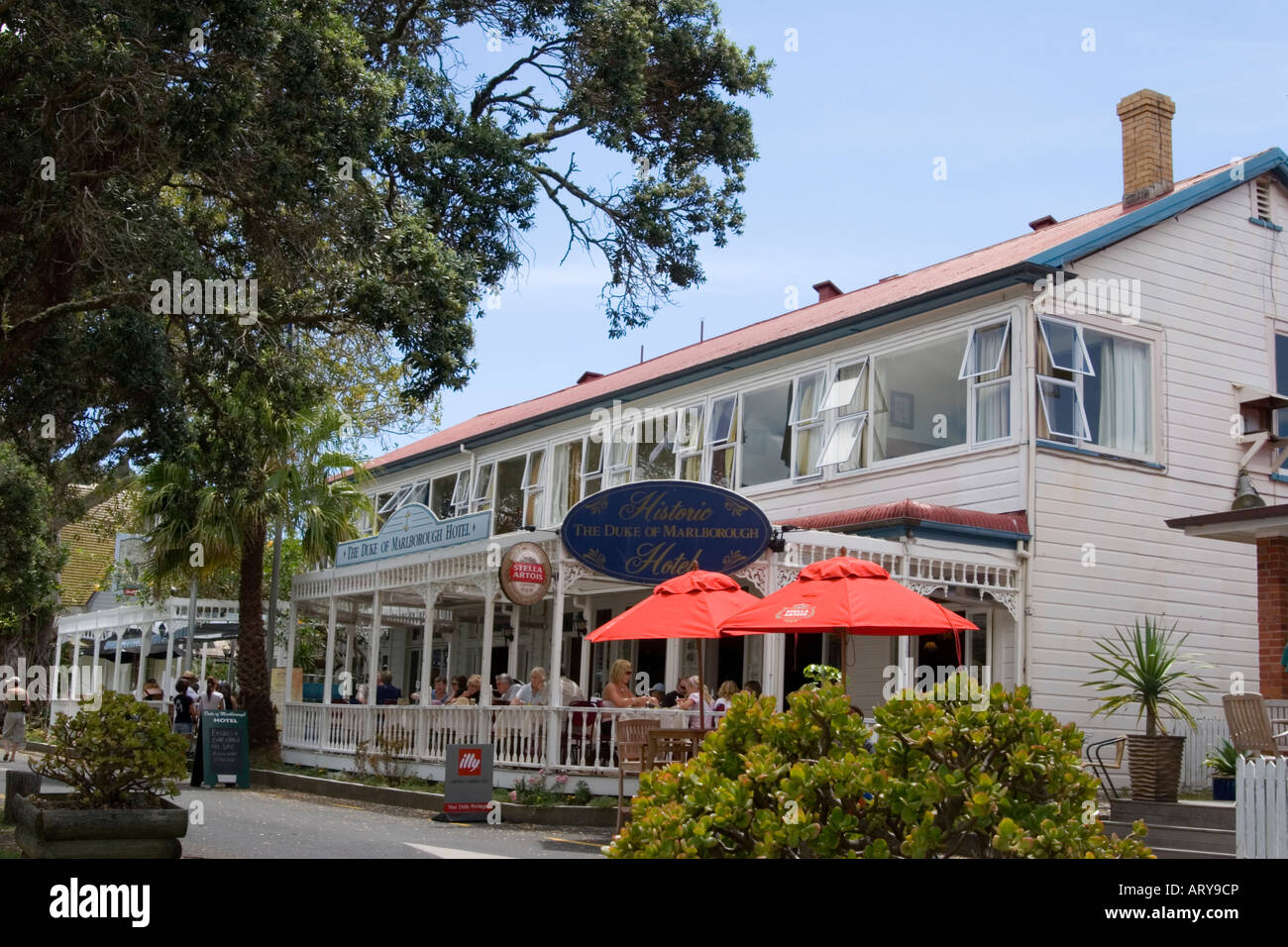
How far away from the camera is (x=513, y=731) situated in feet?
54.2

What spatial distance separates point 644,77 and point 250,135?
17.6 feet

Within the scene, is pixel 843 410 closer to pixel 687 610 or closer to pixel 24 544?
pixel 687 610

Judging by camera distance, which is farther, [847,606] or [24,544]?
[24,544]

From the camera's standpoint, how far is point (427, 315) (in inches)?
490

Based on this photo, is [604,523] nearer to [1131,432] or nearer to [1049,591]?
[1049,591]

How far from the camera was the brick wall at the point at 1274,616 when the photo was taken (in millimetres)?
14438

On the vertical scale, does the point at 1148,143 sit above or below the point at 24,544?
above

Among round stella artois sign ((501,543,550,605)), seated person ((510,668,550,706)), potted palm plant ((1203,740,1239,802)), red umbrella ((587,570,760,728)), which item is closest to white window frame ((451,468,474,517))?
seated person ((510,668,550,706))

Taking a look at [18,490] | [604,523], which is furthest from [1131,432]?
[18,490]

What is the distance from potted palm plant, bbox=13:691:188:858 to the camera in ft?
30.8

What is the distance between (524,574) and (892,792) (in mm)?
10791

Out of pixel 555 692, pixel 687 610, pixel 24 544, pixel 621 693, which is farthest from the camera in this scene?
pixel 24 544

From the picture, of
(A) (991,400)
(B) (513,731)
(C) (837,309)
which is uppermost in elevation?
(C) (837,309)

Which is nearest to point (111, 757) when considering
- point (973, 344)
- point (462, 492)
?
point (973, 344)
